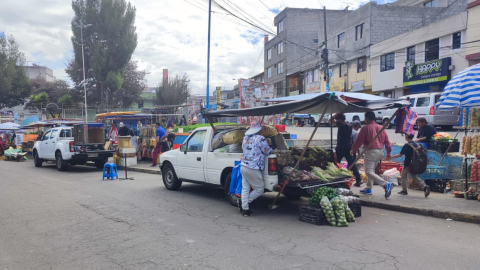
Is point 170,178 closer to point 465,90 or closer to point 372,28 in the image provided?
point 465,90

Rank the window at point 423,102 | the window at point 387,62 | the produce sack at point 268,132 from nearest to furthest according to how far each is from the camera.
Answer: the produce sack at point 268,132
the window at point 423,102
the window at point 387,62

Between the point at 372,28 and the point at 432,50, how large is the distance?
7471 mm

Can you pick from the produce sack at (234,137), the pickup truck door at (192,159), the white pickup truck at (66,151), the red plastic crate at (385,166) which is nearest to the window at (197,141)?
the pickup truck door at (192,159)

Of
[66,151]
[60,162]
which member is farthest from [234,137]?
[60,162]

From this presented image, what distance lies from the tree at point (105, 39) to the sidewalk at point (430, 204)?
44.1 meters

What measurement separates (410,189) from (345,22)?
30.7 metres

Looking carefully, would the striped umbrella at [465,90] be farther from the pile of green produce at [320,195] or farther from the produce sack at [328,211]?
the produce sack at [328,211]

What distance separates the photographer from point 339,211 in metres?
5.87

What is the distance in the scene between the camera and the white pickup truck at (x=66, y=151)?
14133 mm

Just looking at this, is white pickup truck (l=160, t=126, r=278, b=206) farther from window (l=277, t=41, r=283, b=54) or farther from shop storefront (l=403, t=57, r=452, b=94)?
window (l=277, t=41, r=283, b=54)

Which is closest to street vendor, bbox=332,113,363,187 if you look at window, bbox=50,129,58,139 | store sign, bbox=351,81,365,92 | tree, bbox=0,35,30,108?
window, bbox=50,129,58,139

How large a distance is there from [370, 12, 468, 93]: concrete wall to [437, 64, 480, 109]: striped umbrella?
60.2ft

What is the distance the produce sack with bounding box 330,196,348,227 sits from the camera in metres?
5.79

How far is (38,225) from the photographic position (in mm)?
6199
